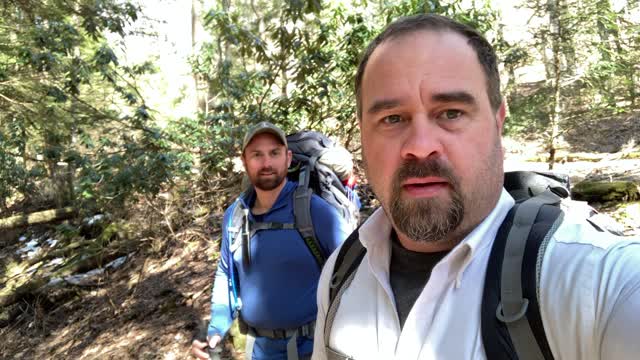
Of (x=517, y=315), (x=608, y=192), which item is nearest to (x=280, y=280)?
(x=517, y=315)

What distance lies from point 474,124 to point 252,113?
4365 millimetres

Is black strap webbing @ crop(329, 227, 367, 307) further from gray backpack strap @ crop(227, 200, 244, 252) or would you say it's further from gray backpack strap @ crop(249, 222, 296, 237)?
gray backpack strap @ crop(227, 200, 244, 252)

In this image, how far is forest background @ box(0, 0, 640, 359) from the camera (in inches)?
198

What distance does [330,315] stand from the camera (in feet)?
4.45

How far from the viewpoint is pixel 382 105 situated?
4.04ft

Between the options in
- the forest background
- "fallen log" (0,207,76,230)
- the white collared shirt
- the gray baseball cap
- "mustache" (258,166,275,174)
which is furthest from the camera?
"fallen log" (0,207,76,230)

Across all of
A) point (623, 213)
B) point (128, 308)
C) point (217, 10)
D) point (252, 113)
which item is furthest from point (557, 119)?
point (128, 308)

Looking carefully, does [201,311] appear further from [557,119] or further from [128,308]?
[557,119]

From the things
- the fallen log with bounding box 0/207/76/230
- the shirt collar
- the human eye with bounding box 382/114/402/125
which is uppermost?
the human eye with bounding box 382/114/402/125

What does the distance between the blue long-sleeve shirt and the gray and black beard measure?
1.59m

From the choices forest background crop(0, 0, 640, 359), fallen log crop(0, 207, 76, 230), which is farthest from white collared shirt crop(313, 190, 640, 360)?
fallen log crop(0, 207, 76, 230)

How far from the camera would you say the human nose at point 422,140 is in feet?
3.76

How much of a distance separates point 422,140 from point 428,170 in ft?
0.27

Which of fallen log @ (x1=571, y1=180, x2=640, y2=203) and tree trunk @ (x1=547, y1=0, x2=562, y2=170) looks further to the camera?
tree trunk @ (x1=547, y1=0, x2=562, y2=170)
